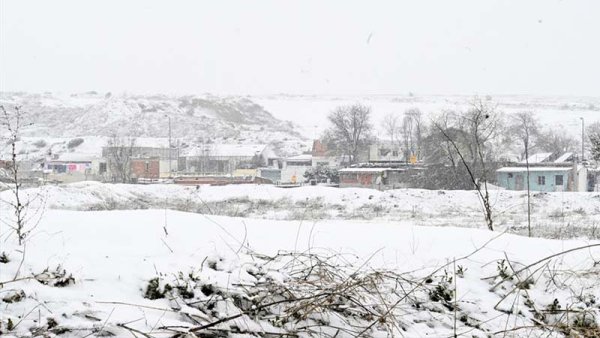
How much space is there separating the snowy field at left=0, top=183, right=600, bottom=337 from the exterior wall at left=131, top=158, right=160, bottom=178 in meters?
37.0

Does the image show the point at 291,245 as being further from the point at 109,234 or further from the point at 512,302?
the point at 512,302

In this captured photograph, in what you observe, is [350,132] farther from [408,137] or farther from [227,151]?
[227,151]

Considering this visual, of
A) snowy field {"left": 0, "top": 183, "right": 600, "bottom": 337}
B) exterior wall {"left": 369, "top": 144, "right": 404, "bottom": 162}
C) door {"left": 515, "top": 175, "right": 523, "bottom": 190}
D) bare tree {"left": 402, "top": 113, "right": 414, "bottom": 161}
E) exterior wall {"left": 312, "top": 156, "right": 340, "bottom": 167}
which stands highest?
bare tree {"left": 402, "top": 113, "right": 414, "bottom": 161}

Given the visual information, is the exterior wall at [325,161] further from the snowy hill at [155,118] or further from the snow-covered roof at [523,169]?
the snowy hill at [155,118]

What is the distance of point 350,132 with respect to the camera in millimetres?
51344

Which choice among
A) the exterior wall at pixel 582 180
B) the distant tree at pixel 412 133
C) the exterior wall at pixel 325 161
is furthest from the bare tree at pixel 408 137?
the exterior wall at pixel 582 180

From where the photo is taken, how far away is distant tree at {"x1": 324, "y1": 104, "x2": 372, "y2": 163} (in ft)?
163

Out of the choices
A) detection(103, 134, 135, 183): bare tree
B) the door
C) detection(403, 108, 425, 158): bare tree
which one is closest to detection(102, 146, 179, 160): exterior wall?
detection(103, 134, 135, 183): bare tree

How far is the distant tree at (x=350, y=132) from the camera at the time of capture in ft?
163

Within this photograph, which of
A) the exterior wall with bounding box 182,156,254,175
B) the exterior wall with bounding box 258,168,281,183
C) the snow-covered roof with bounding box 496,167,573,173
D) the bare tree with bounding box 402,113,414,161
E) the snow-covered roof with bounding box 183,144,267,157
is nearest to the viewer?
the snow-covered roof with bounding box 496,167,573,173

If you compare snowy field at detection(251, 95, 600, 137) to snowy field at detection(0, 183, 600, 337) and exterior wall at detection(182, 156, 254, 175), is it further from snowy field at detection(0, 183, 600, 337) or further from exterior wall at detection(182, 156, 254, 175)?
snowy field at detection(0, 183, 600, 337)

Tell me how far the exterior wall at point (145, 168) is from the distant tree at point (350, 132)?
627 inches

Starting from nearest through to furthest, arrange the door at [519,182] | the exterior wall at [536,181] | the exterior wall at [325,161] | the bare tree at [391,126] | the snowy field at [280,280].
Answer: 1. the snowy field at [280,280]
2. the exterior wall at [536,181]
3. the door at [519,182]
4. the exterior wall at [325,161]
5. the bare tree at [391,126]

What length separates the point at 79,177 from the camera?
135 ft
